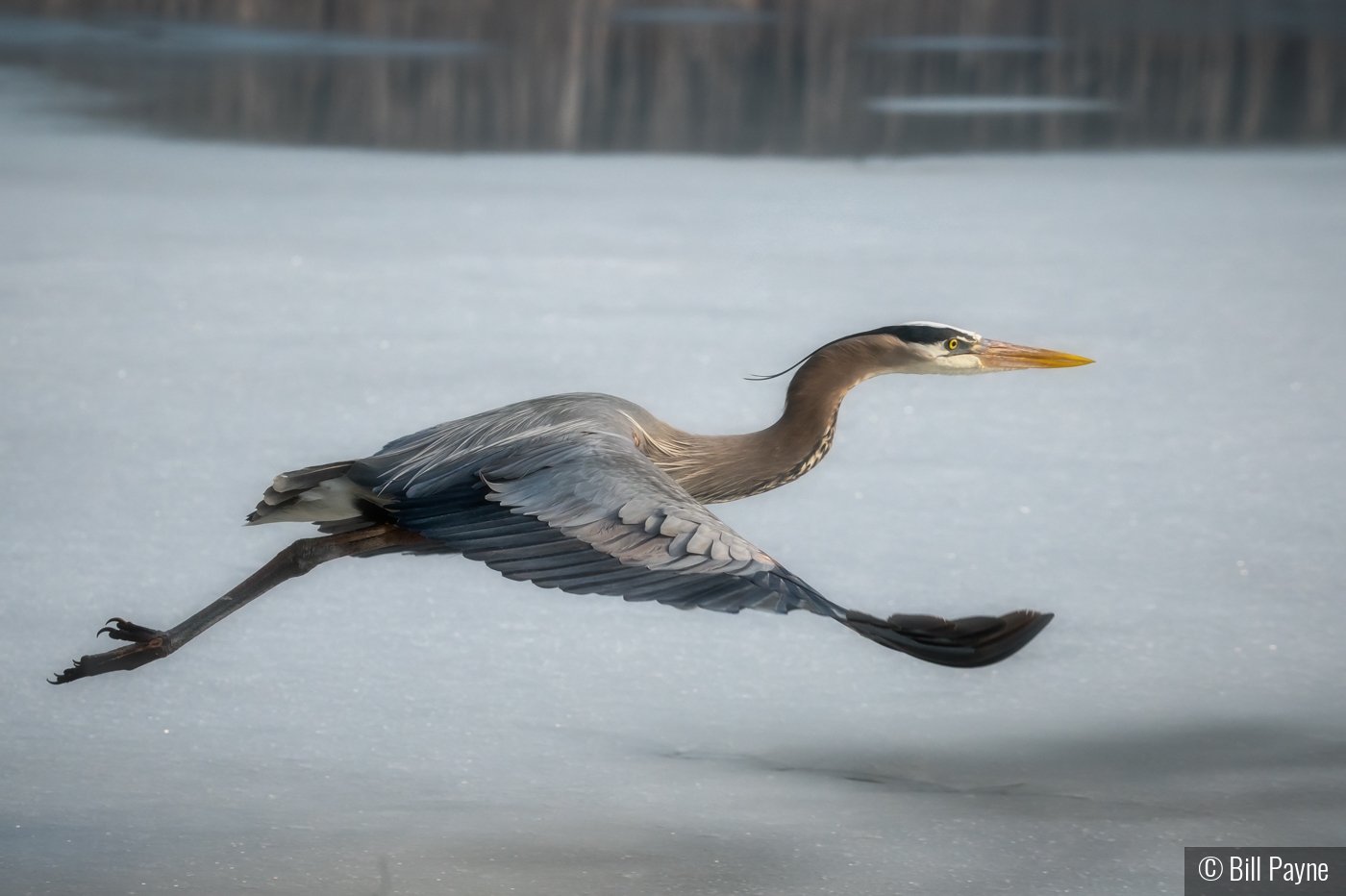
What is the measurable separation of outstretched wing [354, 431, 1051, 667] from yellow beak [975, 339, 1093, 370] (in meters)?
0.96

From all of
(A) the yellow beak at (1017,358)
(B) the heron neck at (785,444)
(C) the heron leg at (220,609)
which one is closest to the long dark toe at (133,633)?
(C) the heron leg at (220,609)

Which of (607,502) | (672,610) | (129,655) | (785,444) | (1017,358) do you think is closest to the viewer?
(607,502)

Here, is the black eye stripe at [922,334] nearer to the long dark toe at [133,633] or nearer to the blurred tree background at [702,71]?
the long dark toe at [133,633]

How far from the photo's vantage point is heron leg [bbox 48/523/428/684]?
11.9ft

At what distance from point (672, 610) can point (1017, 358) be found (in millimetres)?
1260

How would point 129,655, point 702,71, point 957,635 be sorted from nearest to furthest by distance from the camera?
point 957,635 → point 129,655 → point 702,71

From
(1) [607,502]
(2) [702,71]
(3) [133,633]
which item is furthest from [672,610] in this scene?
(2) [702,71]

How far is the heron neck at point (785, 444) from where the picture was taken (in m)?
3.81

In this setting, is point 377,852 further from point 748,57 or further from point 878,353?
point 748,57

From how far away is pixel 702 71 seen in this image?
16219 mm

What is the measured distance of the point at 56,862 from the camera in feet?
10.7

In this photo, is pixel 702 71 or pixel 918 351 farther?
pixel 702 71

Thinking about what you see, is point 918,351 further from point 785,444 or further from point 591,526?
point 591,526

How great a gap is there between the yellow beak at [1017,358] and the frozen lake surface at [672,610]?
79cm
